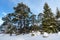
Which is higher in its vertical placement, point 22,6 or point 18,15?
point 22,6

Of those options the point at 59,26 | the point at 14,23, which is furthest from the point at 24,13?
the point at 59,26

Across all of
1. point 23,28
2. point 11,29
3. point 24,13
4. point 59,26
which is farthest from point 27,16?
point 59,26

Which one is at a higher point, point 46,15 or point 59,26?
point 46,15

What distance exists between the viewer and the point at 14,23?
2823cm

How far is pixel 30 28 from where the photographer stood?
93.9ft

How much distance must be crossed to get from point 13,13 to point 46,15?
715cm

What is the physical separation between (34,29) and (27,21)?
2569 millimetres

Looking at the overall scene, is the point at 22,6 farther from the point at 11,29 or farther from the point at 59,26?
the point at 59,26

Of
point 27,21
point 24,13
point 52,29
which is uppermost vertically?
point 24,13

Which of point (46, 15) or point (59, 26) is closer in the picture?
point (46, 15)

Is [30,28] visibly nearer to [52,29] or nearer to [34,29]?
[34,29]

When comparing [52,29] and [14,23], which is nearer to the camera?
[52,29]

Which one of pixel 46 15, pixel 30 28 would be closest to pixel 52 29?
pixel 46 15

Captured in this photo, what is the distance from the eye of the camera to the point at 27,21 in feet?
90.8
